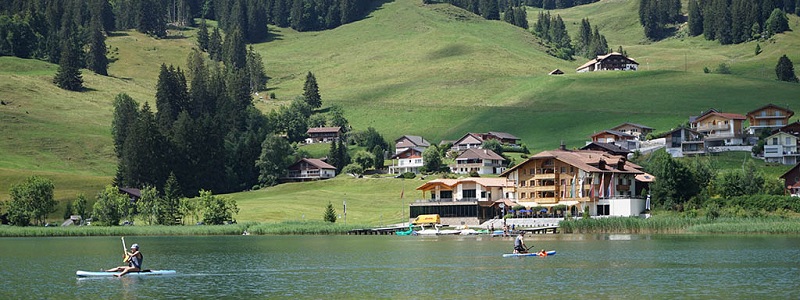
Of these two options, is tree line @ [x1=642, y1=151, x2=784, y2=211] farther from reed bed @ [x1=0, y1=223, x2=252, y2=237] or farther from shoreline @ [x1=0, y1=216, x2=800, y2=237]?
reed bed @ [x1=0, y1=223, x2=252, y2=237]

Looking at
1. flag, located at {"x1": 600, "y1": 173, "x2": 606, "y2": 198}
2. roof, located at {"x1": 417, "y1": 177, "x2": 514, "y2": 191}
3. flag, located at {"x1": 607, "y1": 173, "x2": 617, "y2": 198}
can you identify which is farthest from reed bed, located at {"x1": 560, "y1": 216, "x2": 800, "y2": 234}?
roof, located at {"x1": 417, "y1": 177, "x2": 514, "y2": 191}

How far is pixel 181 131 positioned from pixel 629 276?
131 meters

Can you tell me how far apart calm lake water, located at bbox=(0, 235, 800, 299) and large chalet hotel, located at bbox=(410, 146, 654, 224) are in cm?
3266

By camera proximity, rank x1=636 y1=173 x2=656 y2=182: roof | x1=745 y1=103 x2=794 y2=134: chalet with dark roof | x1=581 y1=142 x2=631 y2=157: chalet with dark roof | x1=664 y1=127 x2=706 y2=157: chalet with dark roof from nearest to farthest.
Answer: x1=636 y1=173 x2=656 y2=182: roof → x1=581 y1=142 x2=631 y2=157: chalet with dark roof → x1=664 y1=127 x2=706 y2=157: chalet with dark roof → x1=745 y1=103 x2=794 y2=134: chalet with dark roof

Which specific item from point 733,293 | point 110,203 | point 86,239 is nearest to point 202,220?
point 110,203

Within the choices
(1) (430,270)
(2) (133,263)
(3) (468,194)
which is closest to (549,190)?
(3) (468,194)

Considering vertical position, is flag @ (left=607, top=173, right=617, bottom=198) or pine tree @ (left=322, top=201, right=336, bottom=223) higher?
flag @ (left=607, top=173, right=617, bottom=198)

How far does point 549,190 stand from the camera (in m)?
143

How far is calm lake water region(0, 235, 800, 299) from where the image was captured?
5628 cm

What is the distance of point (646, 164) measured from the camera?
543 ft

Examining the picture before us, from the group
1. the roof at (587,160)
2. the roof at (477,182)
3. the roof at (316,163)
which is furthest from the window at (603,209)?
the roof at (316,163)

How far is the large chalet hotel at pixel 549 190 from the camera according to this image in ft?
457

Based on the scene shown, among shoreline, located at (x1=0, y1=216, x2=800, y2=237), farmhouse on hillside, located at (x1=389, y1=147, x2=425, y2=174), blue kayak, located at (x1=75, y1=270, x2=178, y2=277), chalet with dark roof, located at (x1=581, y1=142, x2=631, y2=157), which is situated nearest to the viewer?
blue kayak, located at (x1=75, y1=270, x2=178, y2=277)

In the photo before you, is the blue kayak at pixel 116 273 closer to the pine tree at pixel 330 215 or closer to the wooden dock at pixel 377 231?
the wooden dock at pixel 377 231
